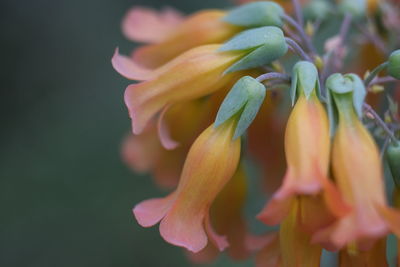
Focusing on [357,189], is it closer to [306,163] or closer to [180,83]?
[306,163]

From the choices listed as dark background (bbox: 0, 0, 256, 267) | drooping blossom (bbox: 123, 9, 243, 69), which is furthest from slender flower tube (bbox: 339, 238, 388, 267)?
dark background (bbox: 0, 0, 256, 267)

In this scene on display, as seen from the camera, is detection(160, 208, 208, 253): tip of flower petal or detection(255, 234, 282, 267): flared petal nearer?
detection(160, 208, 208, 253): tip of flower petal

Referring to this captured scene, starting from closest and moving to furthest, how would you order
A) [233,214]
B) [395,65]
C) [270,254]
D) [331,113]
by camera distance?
[331,113] < [395,65] < [270,254] < [233,214]

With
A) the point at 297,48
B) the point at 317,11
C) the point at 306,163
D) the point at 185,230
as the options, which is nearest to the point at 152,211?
the point at 185,230

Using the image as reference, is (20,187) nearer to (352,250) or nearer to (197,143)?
(197,143)

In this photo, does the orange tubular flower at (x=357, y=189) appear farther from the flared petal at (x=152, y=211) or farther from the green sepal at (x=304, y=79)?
the flared petal at (x=152, y=211)

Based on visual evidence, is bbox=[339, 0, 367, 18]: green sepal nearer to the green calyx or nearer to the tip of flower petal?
the green calyx
